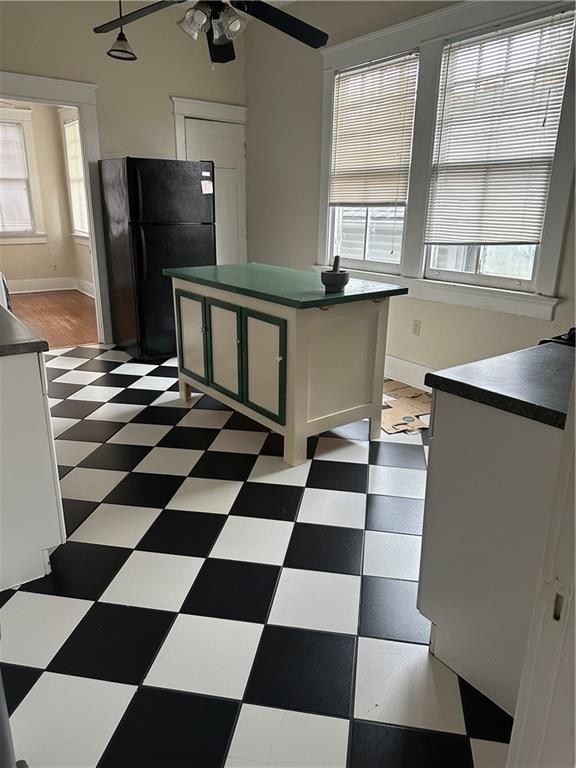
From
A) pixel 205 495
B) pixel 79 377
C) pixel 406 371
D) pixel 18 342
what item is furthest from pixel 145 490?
pixel 406 371

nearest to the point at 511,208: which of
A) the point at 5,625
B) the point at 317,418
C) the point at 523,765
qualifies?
the point at 317,418

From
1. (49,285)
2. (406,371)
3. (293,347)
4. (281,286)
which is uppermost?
(281,286)

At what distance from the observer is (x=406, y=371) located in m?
4.11

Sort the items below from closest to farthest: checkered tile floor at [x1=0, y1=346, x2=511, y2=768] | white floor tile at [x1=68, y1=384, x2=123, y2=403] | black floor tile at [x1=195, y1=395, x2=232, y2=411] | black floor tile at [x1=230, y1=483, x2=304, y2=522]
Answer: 1. checkered tile floor at [x1=0, y1=346, x2=511, y2=768]
2. black floor tile at [x1=230, y1=483, x2=304, y2=522]
3. black floor tile at [x1=195, y1=395, x2=232, y2=411]
4. white floor tile at [x1=68, y1=384, x2=123, y2=403]

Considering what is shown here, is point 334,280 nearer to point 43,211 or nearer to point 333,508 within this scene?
point 333,508

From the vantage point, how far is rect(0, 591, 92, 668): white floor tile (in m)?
1.57

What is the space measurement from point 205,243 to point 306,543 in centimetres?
321

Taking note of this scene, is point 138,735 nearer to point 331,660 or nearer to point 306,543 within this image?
point 331,660

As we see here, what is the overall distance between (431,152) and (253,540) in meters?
2.88

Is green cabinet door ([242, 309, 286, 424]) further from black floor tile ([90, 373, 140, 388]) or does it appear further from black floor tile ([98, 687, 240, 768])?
black floor tile ([98, 687, 240, 768])

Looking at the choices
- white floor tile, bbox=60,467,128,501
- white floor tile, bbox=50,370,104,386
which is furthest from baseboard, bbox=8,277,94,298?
white floor tile, bbox=60,467,128,501

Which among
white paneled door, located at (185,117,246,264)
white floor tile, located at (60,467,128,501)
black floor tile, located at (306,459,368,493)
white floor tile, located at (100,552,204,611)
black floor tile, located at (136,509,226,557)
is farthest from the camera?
white paneled door, located at (185,117,246,264)

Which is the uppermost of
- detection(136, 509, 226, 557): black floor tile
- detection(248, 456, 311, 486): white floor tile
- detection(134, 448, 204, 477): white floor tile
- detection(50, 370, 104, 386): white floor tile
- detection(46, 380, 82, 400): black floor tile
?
detection(50, 370, 104, 386): white floor tile

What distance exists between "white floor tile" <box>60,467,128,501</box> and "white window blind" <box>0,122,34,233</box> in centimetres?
613
